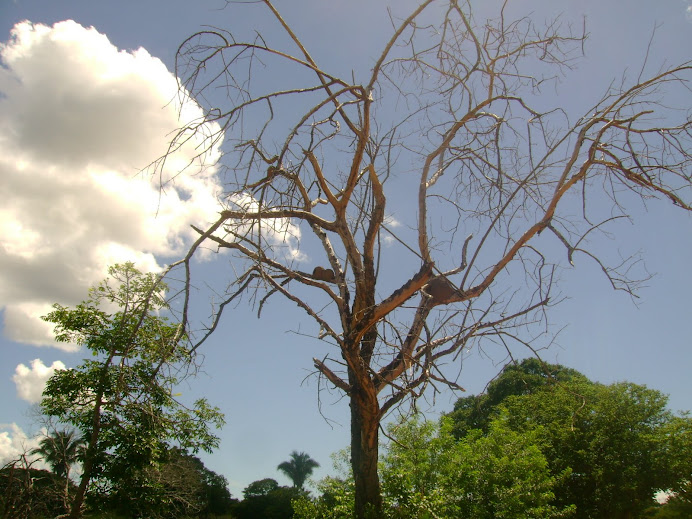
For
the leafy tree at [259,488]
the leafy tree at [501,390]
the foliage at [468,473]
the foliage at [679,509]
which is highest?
the leafy tree at [501,390]

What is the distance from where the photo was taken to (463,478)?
819 centimetres

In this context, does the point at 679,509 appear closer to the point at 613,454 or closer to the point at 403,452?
the point at 403,452

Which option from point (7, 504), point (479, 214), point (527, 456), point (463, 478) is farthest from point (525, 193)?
point (7, 504)

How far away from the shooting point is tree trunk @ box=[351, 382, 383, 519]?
4.56 metres

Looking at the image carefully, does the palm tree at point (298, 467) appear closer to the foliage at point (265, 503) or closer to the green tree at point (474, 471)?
the foliage at point (265, 503)

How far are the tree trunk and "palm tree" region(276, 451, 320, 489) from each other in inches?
1483

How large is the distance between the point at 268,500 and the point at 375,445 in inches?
1119

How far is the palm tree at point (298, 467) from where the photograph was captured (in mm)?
39531

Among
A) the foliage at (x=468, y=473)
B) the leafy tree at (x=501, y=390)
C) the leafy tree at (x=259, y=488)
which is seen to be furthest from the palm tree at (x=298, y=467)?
the foliage at (x=468, y=473)

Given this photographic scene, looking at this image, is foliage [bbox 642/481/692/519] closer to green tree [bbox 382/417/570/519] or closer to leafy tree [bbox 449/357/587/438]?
green tree [bbox 382/417/570/519]

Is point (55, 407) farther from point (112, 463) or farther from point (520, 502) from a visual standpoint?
point (520, 502)

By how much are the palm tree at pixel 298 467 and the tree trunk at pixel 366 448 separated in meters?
37.7

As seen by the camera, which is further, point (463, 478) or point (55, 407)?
point (55, 407)

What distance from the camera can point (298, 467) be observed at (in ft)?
131
